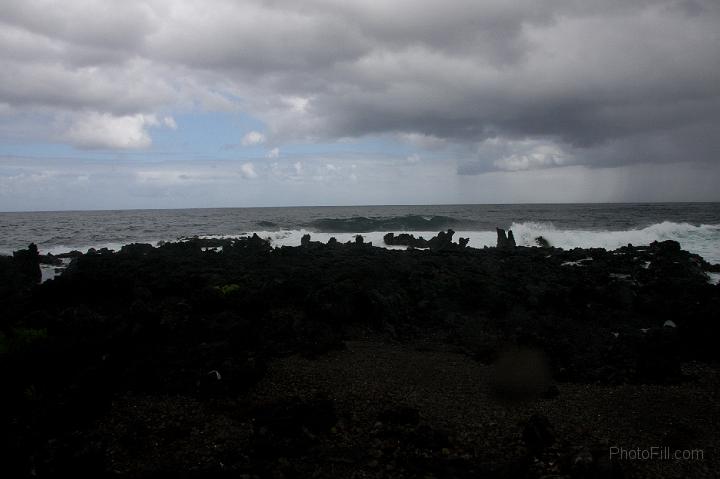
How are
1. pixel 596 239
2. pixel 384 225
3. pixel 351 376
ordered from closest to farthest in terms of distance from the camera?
1. pixel 351 376
2. pixel 596 239
3. pixel 384 225

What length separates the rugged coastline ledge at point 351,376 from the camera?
5.22 meters

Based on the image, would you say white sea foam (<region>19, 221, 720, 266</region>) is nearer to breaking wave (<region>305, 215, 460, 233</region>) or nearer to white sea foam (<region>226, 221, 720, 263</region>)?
white sea foam (<region>226, 221, 720, 263</region>)

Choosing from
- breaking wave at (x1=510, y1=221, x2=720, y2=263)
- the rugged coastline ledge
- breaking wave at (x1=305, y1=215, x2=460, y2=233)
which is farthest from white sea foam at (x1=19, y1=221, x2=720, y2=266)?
the rugged coastline ledge

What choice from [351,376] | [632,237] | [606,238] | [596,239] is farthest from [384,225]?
[351,376]

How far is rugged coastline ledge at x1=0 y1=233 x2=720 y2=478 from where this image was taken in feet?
17.1

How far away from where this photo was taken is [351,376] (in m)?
7.62

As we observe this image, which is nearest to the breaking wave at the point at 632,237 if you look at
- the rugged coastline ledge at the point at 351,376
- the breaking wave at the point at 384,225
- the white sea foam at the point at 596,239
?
the white sea foam at the point at 596,239

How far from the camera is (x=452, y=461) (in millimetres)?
5188

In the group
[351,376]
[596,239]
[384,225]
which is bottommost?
[351,376]

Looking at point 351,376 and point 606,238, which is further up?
point 606,238

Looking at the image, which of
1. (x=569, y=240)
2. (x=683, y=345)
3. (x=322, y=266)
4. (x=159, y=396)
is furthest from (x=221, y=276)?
(x=569, y=240)

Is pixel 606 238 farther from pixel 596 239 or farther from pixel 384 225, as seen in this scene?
pixel 384 225

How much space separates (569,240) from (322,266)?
22615 mm

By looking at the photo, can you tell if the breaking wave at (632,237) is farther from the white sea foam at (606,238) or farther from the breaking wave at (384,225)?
the breaking wave at (384,225)
